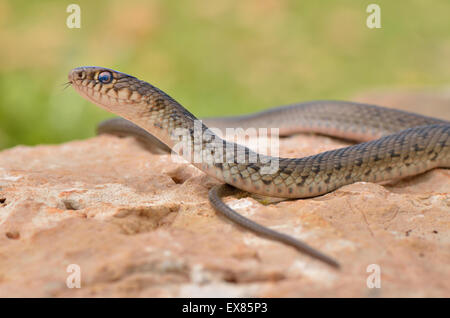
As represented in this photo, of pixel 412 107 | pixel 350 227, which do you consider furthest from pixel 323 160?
pixel 412 107

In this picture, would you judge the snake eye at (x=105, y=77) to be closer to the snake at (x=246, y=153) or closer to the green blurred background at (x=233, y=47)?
the snake at (x=246, y=153)

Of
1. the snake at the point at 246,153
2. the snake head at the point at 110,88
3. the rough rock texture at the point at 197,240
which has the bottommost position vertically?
the rough rock texture at the point at 197,240

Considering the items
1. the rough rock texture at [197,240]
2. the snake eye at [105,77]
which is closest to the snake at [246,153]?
the snake eye at [105,77]

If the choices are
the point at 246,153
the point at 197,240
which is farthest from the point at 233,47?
the point at 197,240

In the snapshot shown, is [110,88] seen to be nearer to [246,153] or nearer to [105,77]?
[105,77]

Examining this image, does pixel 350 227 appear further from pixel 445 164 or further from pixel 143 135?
pixel 143 135

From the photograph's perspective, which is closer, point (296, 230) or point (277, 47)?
point (296, 230)

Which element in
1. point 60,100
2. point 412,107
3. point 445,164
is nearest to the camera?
point 445,164
